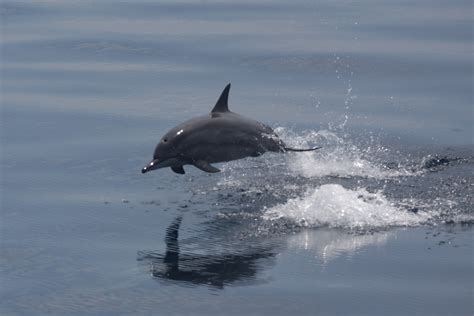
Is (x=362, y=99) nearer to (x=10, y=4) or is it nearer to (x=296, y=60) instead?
(x=296, y=60)

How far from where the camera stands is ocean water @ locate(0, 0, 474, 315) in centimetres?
990

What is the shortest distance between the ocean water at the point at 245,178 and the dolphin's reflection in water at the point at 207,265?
24mm

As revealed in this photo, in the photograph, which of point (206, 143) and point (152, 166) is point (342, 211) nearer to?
point (206, 143)

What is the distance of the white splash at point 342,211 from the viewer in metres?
11.4

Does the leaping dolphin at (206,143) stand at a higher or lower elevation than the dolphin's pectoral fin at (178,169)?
higher

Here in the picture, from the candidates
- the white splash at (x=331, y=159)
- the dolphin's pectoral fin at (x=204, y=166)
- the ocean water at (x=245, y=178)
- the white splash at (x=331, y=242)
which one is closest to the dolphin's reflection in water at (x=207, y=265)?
the ocean water at (x=245, y=178)

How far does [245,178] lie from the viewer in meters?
12.9

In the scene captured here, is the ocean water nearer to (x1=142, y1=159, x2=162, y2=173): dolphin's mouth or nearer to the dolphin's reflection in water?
the dolphin's reflection in water

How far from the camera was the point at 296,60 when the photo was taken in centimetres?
1952

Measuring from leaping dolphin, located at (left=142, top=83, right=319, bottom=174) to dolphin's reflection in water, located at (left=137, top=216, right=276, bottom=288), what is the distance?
172cm

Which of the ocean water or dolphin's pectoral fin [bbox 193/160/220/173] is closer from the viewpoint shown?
the ocean water

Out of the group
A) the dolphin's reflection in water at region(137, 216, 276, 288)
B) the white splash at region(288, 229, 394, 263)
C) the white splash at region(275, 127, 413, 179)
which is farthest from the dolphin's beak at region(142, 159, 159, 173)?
the white splash at region(288, 229, 394, 263)

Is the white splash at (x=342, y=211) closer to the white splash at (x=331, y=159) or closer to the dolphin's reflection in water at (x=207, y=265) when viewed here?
the dolphin's reflection in water at (x=207, y=265)

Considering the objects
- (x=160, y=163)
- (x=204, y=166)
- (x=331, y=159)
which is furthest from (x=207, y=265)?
(x=331, y=159)
